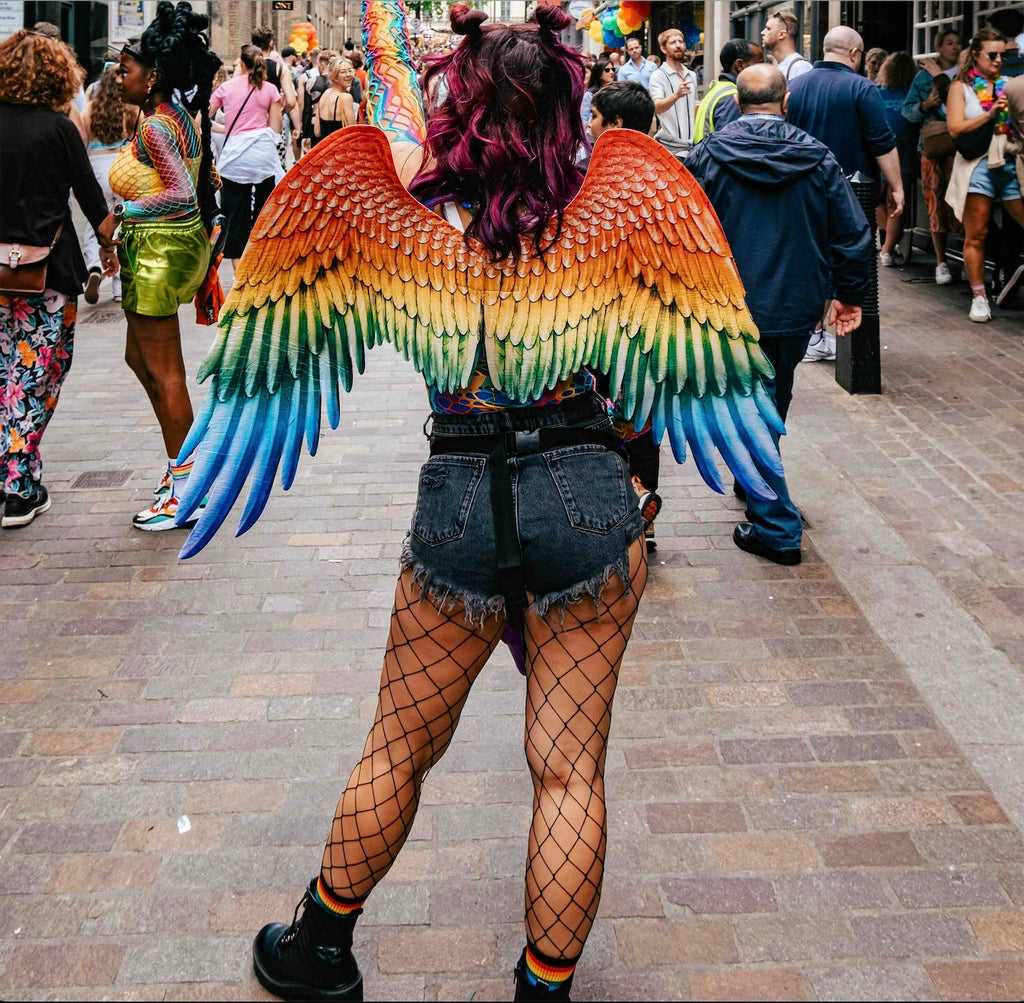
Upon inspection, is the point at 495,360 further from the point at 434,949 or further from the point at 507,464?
the point at 434,949

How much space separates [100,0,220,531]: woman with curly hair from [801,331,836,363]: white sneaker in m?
4.81

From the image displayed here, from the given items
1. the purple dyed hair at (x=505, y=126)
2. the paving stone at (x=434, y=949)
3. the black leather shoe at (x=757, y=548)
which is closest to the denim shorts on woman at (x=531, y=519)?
the purple dyed hair at (x=505, y=126)

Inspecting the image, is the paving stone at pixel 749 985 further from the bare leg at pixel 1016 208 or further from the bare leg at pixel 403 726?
the bare leg at pixel 1016 208

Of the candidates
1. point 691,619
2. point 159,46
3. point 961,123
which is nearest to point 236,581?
point 691,619

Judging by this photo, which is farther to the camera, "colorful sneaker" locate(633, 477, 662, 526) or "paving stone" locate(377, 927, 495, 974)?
"colorful sneaker" locate(633, 477, 662, 526)

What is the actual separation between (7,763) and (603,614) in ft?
7.15

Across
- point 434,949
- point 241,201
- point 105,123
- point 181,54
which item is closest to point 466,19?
point 434,949

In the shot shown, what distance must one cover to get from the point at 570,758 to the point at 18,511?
419cm

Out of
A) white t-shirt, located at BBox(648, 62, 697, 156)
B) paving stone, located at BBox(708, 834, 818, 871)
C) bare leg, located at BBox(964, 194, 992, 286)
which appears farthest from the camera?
white t-shirt, located at BBox(648, 62, 697, 156)

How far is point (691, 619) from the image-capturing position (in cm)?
464

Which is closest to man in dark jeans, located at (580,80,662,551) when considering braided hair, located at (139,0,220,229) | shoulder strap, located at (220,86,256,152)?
braided hair, located at (139,0,220,229)

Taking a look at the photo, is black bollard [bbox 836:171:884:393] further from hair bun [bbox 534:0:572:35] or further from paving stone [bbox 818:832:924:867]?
hair bun [bbox 534:0:572:35]

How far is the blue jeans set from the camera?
511 cm

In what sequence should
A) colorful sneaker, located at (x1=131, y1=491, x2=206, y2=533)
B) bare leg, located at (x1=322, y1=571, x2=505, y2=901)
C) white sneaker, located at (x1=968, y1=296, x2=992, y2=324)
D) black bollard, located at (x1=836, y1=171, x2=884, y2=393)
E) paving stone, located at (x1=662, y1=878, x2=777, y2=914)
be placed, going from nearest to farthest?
1. bare leg, located at (x1=322, y1=571, x2=505, y2=901)
2. paving stone, located at (x1=662, y1=878, x2=777, y2=914)
3. colorful sneaker, located at (x1=131, y1=491, x2=206, y2=533)
4. black bollard, located at (x1=836, y1=171, x2=884, y2=393)
5. white sneaker, located at (x1=968, y1=296, x2=992, y2=324)
